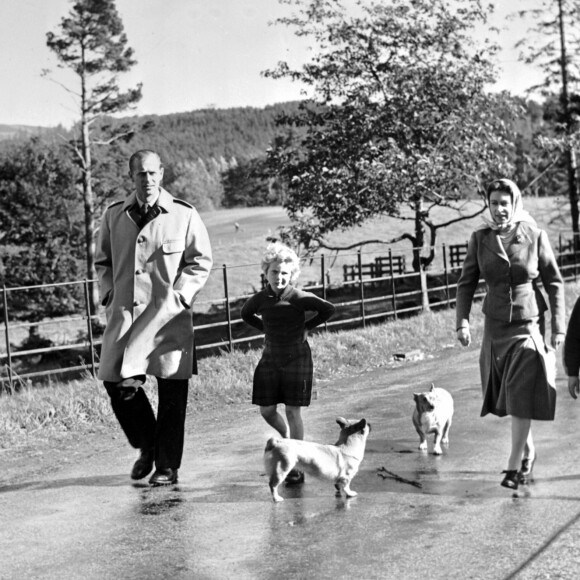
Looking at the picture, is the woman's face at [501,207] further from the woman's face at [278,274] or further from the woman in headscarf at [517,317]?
the woman's face at [278,274]

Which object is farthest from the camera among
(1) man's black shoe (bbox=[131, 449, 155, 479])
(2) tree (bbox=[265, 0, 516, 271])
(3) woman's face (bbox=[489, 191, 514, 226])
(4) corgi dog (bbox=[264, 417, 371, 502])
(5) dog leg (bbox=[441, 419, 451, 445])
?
(2) tree (bbox=[265, 0, 516, 271])

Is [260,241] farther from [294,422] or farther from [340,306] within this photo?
[294,422]

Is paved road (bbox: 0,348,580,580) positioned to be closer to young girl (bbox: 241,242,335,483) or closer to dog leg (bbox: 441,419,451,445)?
dog leg (bbox: 441,419,451,445)

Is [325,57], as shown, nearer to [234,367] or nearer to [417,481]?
[234,367]

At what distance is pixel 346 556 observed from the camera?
177 inches

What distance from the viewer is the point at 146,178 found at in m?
6.08

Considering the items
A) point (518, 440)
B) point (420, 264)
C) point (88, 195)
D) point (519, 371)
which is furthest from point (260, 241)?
point (518, 440)

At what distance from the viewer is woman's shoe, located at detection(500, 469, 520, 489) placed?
5.62 meters

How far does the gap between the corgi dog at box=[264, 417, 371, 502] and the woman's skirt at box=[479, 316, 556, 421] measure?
34.3 inches

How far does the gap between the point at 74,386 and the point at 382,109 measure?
9.89 m

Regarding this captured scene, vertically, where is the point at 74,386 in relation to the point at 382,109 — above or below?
below

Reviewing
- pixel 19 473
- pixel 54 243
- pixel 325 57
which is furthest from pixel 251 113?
pixel 19 473

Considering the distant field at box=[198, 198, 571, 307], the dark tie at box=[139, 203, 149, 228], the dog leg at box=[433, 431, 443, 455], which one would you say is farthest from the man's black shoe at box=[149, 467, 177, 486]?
the distant field at box=[198, 198, 571, 307]

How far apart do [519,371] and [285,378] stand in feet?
4.78
